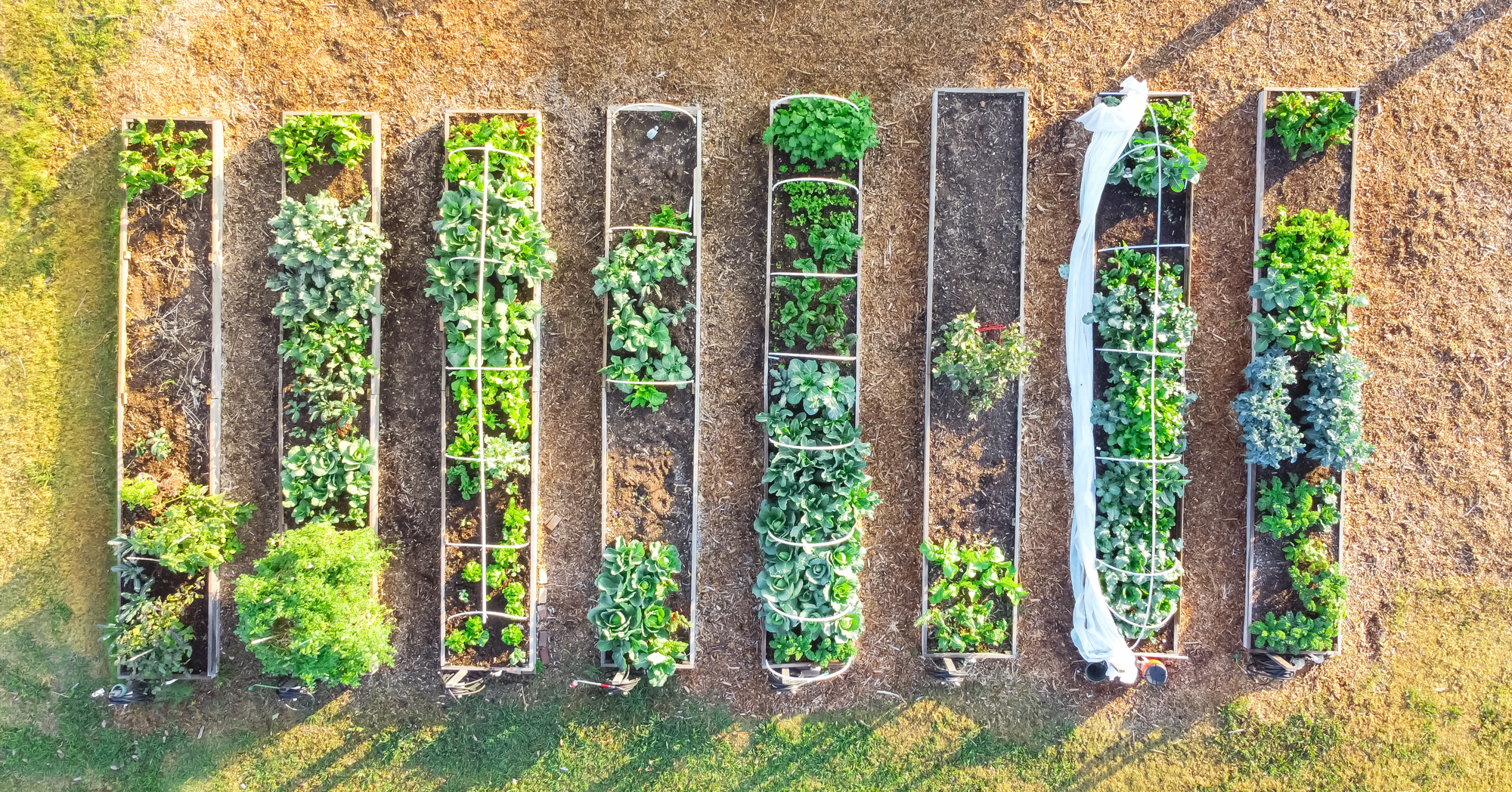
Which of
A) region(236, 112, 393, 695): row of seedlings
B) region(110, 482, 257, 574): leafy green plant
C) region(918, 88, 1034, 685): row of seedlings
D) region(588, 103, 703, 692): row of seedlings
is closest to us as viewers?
region(236, 112, 393, 695): row of seedlings

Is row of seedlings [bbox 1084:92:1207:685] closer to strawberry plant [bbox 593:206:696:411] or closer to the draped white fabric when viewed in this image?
the draped white fabric

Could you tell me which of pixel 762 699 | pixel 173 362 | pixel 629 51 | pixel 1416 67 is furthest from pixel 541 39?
pixel 1416 67

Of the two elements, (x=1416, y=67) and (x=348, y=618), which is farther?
(x=1416, y=67)

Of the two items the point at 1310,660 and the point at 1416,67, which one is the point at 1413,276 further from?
the point at 1310,660

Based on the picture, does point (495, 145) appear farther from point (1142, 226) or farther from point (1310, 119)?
point (1310, 119)

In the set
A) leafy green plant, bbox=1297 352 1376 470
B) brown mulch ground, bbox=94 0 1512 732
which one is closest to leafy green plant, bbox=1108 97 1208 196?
brown mulch ground, bbox=94 0 1512 732

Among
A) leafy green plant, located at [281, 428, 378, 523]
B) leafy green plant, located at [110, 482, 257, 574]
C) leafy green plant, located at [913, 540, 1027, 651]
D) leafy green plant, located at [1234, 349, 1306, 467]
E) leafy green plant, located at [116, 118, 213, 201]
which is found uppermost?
leafy green plant, located at [116, 118, 213, 201]
